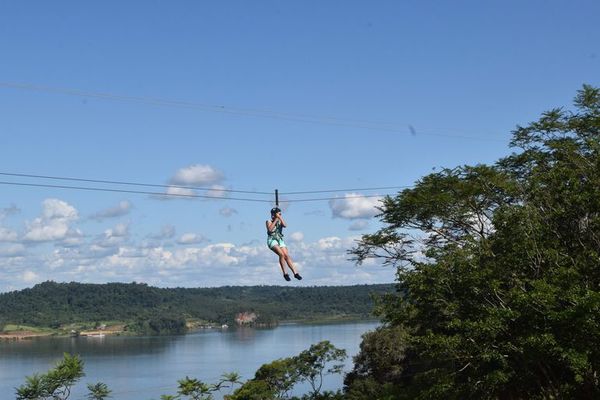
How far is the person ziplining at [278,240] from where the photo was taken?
12.8m

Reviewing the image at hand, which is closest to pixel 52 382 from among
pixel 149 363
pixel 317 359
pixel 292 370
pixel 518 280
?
pixel 292 370

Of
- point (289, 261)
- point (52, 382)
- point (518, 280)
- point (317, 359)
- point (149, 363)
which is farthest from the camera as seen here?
point (149, 363)

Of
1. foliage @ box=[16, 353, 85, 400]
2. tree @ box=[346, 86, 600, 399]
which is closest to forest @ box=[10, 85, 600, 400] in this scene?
tree @ box=[346, 86, 600, 399]

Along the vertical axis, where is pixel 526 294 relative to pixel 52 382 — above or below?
above

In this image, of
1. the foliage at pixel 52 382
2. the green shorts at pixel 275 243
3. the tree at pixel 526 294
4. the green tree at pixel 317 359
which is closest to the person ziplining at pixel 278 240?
the green shorts at pixel 275 243

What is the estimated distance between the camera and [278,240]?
42.7ft

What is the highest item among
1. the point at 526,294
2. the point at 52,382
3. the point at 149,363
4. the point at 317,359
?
the point at 526,294

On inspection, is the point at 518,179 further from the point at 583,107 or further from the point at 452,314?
the point at 452,314

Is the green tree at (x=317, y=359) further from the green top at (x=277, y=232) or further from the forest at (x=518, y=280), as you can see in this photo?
the green top at (x=277, y=232)

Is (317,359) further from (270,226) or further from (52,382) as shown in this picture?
(270,226)

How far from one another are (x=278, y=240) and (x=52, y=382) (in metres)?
42.8

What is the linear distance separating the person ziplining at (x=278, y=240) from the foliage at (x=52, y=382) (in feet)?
136

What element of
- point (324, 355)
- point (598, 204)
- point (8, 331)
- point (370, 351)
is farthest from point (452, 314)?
point (8, 331)

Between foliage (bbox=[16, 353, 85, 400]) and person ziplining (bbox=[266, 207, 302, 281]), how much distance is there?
41481 millimetres
